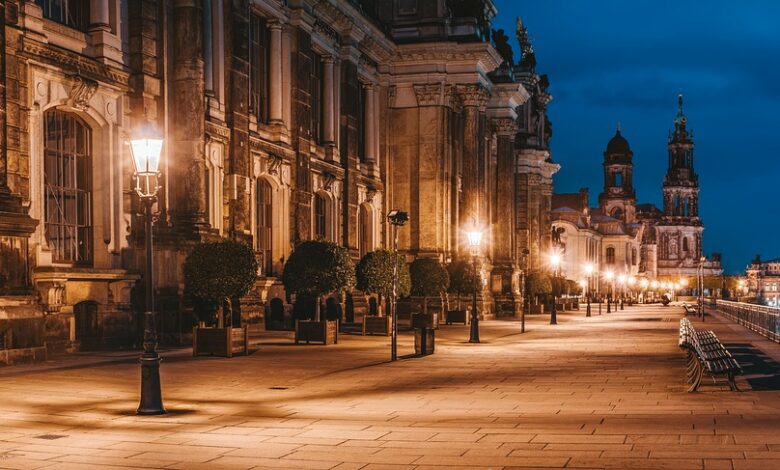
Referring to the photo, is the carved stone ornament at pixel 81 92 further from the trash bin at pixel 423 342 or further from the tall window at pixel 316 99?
the tall window at pixel 316 99

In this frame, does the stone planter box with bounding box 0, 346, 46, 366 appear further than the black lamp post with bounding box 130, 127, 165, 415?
Yes

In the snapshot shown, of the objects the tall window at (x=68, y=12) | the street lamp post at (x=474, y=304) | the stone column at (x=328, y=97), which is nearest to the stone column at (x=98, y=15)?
the tall window at (x=68, y=12)

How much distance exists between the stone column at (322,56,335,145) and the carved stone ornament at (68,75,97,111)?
20771mm

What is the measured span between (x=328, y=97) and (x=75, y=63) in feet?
70.7

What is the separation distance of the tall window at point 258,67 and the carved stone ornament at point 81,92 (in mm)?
11845

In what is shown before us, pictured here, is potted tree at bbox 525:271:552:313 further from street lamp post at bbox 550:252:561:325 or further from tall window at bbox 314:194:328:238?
tall window at bbox 314:194:328:238

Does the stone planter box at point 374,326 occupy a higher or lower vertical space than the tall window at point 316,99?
lower

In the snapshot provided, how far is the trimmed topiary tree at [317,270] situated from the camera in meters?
34.2

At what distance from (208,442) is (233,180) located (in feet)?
77.4

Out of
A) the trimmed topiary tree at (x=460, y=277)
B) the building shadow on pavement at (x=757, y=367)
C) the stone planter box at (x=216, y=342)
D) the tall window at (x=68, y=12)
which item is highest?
the tall window at (x=68, y=12)

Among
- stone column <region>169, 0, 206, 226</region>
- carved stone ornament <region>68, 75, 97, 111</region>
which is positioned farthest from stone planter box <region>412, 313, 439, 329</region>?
carved stone ornament <region>68, 75, 97, 111</region>

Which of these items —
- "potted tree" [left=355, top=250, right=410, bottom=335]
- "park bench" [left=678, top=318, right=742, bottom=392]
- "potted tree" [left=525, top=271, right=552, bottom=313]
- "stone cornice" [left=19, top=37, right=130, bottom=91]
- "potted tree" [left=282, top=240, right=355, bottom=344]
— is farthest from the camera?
"potted tree" [left=525, top=271, right=552, bottom=313]

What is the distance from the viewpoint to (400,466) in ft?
36.2

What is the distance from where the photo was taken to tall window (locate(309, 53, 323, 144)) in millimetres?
46594
